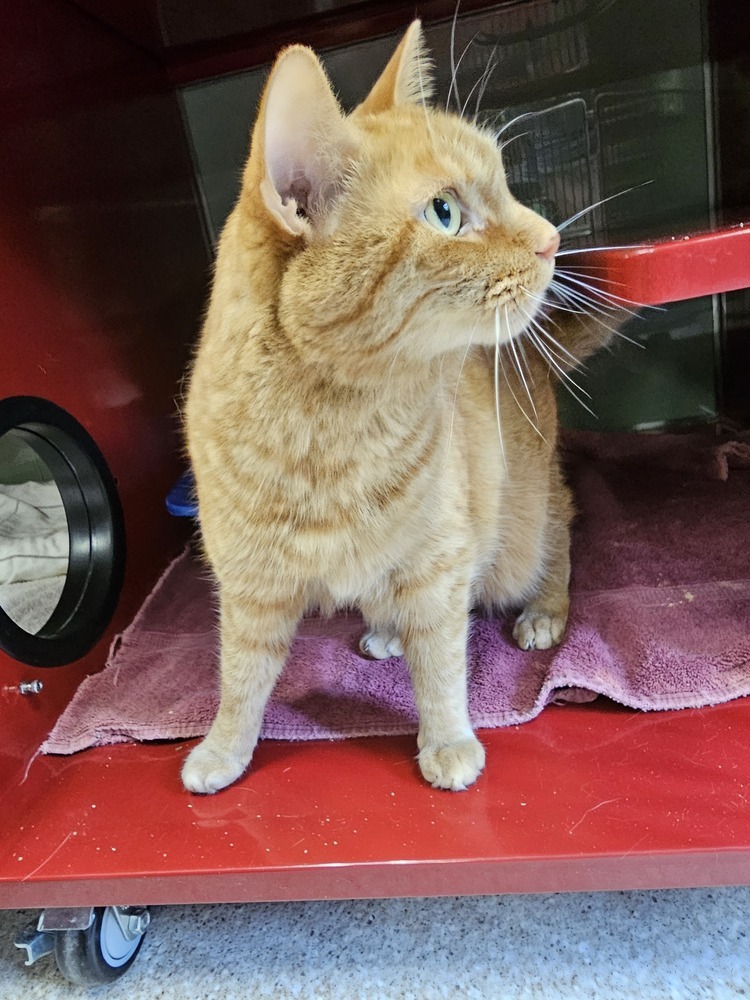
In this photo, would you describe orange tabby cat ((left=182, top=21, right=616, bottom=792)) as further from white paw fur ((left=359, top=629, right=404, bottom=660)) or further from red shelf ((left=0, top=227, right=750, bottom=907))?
white paw fur ((left=359, top=629, right=404, bottom=660))

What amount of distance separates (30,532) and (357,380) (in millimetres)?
963

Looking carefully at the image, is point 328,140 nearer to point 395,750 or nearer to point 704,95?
point 395,750

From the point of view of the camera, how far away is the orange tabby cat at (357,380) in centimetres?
70

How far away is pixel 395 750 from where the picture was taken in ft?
3.33

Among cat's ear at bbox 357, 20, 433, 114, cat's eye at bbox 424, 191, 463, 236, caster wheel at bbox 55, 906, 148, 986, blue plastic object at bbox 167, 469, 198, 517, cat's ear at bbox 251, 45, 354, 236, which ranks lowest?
caster wheel at bbox 55, 906, 148, 986

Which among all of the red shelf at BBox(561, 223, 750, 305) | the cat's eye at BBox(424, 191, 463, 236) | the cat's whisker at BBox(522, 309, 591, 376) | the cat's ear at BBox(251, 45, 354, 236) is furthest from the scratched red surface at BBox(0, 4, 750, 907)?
the cat's ear at BBox(251, 45, 354, 236)

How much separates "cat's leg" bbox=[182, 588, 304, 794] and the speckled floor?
0.23 metres

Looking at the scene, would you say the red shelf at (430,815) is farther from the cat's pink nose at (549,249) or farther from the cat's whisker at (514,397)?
the cat's whisker at (514,397)

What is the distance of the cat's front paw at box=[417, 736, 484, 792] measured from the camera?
0.91 m

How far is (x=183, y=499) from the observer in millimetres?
1507

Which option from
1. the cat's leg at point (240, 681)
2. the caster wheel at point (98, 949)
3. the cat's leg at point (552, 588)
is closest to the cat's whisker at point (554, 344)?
the cat's leg at point (552, 588)

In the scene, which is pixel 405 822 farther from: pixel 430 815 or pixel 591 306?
pixel 591 306

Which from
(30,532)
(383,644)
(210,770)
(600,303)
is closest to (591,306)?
(600,303)

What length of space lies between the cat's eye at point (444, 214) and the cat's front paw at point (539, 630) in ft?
2.22
